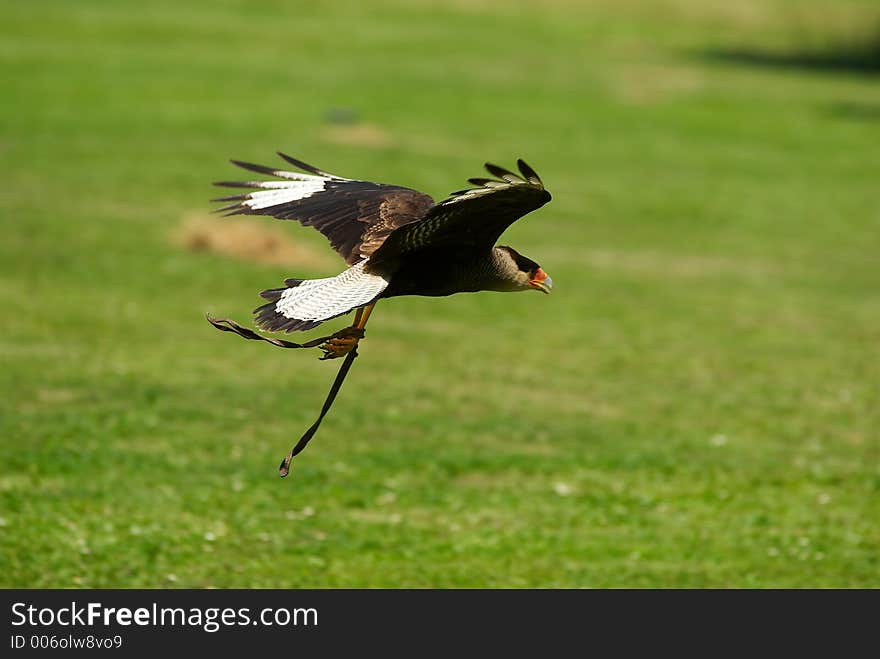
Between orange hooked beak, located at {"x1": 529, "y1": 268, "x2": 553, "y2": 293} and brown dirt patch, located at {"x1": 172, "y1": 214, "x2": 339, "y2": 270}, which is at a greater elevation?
orange hooked beak, located at {"x1": 529, "y1": 268, "x2": 553, "y2": 293}

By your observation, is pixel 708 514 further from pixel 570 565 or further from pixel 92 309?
pixel 92 309

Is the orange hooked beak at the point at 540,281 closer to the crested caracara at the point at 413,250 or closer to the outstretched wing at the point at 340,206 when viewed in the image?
the crested caracara at the point at 413,250

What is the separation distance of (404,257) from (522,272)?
1.52 ft

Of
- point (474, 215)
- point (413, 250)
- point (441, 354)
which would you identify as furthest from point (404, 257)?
point (441, 354)

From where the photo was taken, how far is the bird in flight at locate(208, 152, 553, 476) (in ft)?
15.0

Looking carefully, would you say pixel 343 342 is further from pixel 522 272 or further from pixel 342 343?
pixel 522 272

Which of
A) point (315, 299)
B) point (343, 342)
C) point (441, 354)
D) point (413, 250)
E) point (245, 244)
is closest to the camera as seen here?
point (315, 299)

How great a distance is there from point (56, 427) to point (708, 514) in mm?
4341

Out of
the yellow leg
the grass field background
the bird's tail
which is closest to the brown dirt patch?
the grass field background

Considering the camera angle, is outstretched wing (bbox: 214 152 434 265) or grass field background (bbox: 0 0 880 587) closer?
outstretched wing (bbox: 214 152 434 265)

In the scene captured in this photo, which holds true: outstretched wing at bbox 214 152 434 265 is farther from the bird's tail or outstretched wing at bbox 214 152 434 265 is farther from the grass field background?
the grass field background

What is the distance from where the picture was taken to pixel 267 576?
7.20 m

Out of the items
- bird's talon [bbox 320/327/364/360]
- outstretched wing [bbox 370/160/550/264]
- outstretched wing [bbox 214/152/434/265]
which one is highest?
outstretched wing [bbox 370/160/550/264]

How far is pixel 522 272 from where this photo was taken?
516 cm
